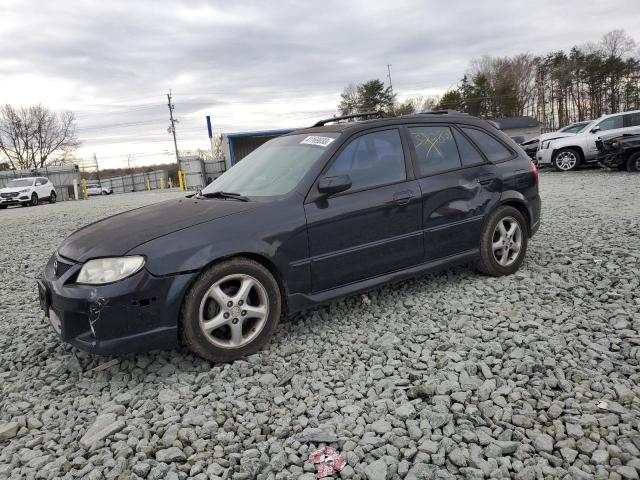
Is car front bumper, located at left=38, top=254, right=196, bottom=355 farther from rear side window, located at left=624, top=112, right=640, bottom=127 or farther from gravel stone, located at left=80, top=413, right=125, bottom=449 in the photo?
rear side window, located at left=624, top=112, right=640, bottom=127

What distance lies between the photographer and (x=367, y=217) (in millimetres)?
3744

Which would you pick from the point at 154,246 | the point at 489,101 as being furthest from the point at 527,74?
the point at 154,246

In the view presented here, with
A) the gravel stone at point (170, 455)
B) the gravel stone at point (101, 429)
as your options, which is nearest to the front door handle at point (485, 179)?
the gravel stone at point (170, 455)

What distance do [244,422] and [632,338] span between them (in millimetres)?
2533

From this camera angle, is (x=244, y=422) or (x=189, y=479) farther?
(x=244, y=422)

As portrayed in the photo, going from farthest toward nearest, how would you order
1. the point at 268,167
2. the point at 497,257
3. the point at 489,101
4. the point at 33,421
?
the point at 489,101 < the point at 497,257 < the point at 268,167 < the point at 33,421

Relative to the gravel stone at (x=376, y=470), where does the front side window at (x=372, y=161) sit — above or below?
above

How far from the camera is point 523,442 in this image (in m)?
2.29

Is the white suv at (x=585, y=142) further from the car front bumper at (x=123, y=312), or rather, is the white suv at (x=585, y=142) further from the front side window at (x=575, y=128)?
the car front bumper at (x=123, y=312)

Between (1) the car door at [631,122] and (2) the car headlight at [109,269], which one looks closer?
(2) the car headlight at [109,269]

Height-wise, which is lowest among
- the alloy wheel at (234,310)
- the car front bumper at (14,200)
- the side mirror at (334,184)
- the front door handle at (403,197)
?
the alloy wheel at (234,310)

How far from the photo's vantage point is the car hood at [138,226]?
3.11 metres

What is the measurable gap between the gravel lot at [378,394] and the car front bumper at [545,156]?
14139 millimetres

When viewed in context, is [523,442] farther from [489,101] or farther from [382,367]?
[489,101]
